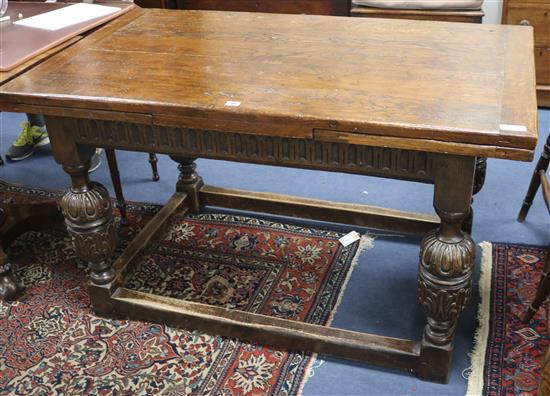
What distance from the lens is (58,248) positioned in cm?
259

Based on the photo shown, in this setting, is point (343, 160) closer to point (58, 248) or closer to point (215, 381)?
point (215, 381)

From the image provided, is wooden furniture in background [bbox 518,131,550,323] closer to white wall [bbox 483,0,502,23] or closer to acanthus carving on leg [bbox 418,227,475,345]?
acanthus carving on leg [bbox 418,227,475,345]

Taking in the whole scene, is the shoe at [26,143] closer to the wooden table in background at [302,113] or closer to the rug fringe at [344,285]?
the wooden table in background at [302,113]

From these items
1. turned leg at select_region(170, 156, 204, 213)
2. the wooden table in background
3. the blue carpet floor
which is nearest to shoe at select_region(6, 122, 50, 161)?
the blue carpet floor

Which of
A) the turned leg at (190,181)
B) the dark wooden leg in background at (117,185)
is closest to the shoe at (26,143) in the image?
the dark wooden leg in background at (117,185)

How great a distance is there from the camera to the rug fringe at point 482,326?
6.16ft

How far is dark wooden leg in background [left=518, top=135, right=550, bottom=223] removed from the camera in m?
2.50

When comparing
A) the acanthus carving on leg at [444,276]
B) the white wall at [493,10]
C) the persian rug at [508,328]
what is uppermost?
the white wall at [493,10]

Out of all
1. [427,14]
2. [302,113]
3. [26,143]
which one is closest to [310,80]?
[302,113]

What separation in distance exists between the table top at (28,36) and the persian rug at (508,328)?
164 cm

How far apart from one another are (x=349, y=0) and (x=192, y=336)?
2492 millimetres

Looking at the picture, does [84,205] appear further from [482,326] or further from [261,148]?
[482,326]

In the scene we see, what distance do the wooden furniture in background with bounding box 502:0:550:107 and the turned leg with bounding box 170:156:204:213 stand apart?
1926 millimetres

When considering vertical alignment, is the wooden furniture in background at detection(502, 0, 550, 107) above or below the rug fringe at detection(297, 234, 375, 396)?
above
